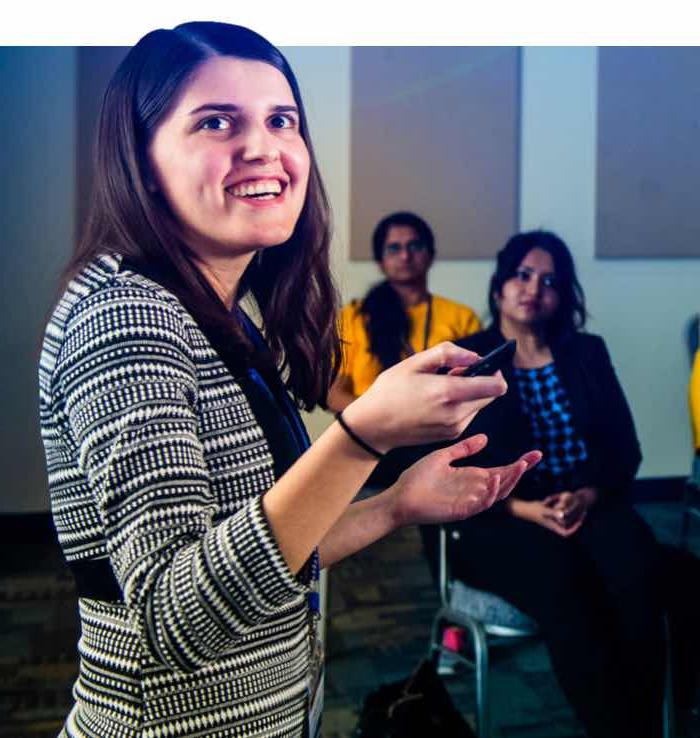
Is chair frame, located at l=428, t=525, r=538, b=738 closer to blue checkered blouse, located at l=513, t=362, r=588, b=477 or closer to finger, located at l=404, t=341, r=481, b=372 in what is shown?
blue checkered blouse, located at l=513, t=362, r=588, b=477

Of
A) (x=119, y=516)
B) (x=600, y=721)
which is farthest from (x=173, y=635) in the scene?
(x=600, y=721)

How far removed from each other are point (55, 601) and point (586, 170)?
2.58 m

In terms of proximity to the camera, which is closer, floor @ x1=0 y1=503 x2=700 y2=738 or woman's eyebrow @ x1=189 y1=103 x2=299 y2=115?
woman's eyebrow @ x1=189 y1=103 x2=299 y2=115

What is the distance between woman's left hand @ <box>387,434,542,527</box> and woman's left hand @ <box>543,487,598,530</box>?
0.93 meters

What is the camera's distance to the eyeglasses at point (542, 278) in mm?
1985

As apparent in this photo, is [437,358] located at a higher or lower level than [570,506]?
higher

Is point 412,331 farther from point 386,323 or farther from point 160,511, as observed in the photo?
point 160,511

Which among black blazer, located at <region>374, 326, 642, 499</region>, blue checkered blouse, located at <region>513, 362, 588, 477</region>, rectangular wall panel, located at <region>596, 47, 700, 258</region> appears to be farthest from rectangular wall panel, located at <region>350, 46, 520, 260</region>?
blue checkered blouse, located at <region>513, 362, 588, 477</region>

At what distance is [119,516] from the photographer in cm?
54

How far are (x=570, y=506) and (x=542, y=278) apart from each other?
0.58 meters

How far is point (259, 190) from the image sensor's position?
73 cm

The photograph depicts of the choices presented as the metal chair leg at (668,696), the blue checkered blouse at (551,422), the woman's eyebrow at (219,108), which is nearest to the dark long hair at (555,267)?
the blue checkered blouse at (551,422)

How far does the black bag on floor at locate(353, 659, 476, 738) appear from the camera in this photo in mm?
1328

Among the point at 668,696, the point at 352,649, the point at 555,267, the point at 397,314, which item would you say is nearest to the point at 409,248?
the point at 397,314
